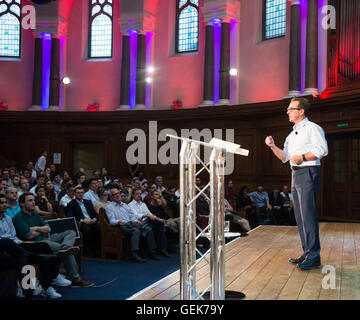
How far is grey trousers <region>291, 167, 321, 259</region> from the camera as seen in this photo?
4.08 m

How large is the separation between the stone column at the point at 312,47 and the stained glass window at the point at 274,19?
1.55 metres

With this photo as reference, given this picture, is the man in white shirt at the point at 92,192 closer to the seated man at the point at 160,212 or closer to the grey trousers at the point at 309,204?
the seated man at the point at 160,212

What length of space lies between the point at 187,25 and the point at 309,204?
13.5 meters

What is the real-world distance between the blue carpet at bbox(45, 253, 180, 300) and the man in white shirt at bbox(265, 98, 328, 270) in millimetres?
2205

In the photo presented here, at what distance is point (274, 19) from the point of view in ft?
47.4

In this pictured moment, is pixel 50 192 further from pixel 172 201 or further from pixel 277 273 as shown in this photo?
pixel 277 273

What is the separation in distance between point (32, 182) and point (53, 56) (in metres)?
7.20

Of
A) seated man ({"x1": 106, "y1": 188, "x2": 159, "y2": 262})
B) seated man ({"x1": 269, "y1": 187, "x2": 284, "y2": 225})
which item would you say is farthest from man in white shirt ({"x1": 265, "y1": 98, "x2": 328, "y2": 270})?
seated man ({"x1": 269, "y1": 187, "x2": 284, "y2": 225})

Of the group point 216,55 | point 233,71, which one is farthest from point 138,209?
point 216,55

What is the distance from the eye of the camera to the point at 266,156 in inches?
545

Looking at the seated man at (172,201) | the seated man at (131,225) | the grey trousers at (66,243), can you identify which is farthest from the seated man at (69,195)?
the grey trousers at (66,243)

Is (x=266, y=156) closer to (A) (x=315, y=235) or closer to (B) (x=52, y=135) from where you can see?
(B) (x=52, y=135)

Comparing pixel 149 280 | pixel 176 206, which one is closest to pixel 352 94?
pixel 176 206

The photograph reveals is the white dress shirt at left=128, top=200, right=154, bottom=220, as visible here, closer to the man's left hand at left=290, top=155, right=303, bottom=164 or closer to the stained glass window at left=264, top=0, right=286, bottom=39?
the man's left hand at left=290, top=155, right=303, bottom=164
